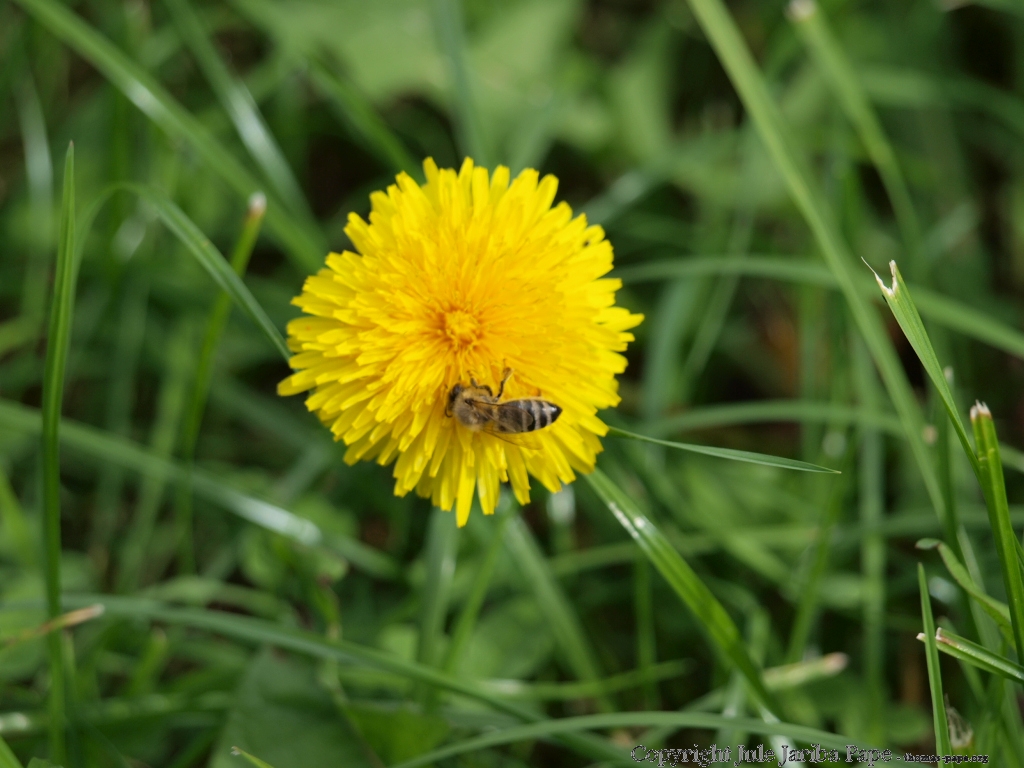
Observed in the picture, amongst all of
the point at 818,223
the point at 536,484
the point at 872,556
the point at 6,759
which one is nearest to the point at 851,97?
the point at 818,223

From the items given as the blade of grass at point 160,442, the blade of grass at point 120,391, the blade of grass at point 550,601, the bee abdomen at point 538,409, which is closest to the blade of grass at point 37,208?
the blade of grass at point 120,391

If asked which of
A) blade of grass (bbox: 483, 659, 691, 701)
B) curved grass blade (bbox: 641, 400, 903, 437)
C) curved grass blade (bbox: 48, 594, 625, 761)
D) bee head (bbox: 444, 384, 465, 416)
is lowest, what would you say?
curved grass blade (bbox: 48, 594, 625, 761)

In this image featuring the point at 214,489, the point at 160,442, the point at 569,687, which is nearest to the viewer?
the point at 569,687

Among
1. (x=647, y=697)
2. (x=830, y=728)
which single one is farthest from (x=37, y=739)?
(x=830, y=728)

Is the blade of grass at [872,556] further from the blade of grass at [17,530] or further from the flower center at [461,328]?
the blade of grass at [17,530]

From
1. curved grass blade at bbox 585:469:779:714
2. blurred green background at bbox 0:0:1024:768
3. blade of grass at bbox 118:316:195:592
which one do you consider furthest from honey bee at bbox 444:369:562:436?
blade of grass at bbox 118:316:195:592

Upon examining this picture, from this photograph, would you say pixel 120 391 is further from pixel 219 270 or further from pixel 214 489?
pixel 219 270

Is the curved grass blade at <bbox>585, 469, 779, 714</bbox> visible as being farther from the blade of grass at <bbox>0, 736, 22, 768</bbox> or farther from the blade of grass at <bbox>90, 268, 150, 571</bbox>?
the blade of grass at <bbox>90, 268, 150, 571</bbox>

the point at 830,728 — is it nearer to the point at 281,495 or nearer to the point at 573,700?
the point at 573,700
